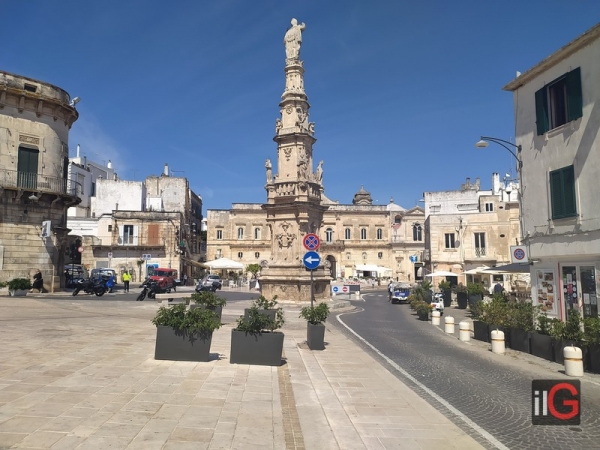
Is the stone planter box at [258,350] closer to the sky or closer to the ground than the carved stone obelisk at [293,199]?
closer to the ground

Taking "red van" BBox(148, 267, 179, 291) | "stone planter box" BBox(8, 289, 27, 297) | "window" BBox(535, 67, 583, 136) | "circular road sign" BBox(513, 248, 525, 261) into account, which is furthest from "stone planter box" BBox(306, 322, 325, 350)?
"red van" BBox(148, 267, 179, 291)

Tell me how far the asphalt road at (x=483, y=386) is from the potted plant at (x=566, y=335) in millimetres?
351

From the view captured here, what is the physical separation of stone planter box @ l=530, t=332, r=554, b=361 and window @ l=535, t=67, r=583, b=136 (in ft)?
20.6

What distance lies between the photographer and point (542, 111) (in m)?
14.5

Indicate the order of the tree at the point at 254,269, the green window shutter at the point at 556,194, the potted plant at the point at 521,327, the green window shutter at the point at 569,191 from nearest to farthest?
the potted plant at the point at 521,327
the green window shutter at the point at 569,191
the green window shutter at the point at 556,194
the tree at the point at 254,269

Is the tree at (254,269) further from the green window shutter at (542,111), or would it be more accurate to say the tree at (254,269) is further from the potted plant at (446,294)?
the green window shutter at (542,111)

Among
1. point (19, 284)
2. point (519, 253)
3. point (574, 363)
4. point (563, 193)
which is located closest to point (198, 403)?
point (574, 363)

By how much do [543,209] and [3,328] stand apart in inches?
638

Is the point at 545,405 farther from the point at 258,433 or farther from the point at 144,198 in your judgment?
the point at 144,198

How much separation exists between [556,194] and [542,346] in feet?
16.4

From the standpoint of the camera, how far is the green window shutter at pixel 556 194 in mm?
13720

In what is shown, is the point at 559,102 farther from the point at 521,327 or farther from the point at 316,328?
the point at 316,328

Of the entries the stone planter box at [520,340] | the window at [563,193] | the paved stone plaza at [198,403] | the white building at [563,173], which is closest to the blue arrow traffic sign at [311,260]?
the paved stone plaza at [198,403]

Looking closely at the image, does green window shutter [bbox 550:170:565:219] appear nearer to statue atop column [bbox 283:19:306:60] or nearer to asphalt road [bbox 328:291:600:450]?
asphalt road [bbox 328:291:600:450]
